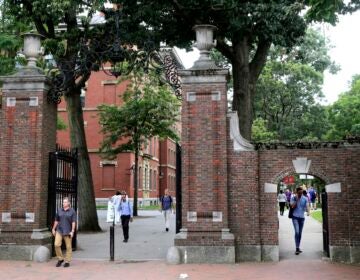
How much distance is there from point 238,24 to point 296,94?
29.1 m

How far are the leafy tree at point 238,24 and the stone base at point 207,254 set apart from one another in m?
7.05

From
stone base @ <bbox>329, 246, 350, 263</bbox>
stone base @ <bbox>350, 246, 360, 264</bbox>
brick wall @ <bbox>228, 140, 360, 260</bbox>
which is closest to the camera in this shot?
stone base @ <bbox>350, 246, 360, 264</bbox>

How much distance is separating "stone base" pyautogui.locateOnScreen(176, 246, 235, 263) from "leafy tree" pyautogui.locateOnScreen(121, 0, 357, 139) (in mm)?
7048

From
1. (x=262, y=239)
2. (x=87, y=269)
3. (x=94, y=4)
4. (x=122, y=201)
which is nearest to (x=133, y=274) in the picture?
(x=87, y=269)

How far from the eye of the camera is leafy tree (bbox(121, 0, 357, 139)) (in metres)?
16.5

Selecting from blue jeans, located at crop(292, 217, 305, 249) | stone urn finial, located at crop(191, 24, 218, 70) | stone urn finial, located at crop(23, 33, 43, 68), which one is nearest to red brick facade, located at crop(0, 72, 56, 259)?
stone urn finial, located at crop(23, 33, 43, 68)

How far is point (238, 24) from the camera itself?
16.9 metres

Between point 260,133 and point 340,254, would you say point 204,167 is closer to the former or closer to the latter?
point 340,254

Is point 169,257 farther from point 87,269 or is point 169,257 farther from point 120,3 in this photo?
point 120,3

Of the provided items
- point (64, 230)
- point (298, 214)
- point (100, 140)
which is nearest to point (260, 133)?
point (100, 140)

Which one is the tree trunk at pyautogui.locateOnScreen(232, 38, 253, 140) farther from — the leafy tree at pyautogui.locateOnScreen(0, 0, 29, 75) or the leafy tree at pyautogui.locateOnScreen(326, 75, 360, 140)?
the leafy tree at pyautogui.locateOnScreen(326, 75, 360, 140)

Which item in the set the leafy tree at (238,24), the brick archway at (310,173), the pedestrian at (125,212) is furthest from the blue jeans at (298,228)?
the pedestrian at (125,212)

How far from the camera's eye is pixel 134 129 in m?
31.4

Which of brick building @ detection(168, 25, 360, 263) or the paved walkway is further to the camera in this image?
brick building @ detection(168, 25, 360, 263)
